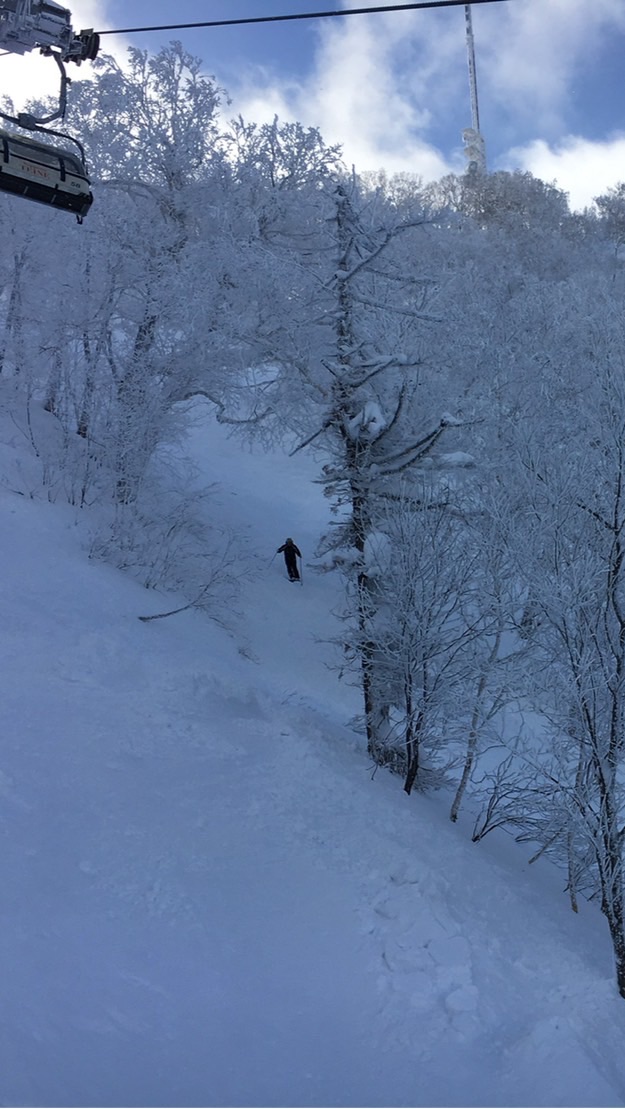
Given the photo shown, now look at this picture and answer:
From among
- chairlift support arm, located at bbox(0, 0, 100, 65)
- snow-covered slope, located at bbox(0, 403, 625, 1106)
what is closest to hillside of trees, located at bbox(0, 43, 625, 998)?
snow-covered slope, located at bbox(0, 403, 625, 1106)

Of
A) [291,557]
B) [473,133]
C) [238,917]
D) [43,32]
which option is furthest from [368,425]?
[473,133]

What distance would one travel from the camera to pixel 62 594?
1103 centimetres

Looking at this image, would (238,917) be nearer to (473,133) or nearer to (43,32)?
(43,32)

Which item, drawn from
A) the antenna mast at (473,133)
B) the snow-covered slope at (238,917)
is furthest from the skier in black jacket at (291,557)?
the antenna mast at (473,133)

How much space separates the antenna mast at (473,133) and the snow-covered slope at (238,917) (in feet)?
206

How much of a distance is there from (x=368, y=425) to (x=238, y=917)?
6965 mm

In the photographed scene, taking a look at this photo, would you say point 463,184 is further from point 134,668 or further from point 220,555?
point 134,668

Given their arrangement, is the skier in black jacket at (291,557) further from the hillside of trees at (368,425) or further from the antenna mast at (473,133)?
the antenna mast at (473,133)

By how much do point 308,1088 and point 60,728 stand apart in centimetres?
448

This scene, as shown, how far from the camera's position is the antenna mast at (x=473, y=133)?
69.1 metres

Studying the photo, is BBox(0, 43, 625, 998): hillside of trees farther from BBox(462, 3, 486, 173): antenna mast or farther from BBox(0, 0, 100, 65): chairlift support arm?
BBox(462, 3, 486, 173): antenna mast

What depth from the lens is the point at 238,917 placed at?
6.18 m

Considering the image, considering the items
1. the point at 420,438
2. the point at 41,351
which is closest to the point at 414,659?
the point at 420,438

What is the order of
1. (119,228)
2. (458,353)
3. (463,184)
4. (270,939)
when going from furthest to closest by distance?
(463,184)
(458,353)
(119,228)
(270,939)
